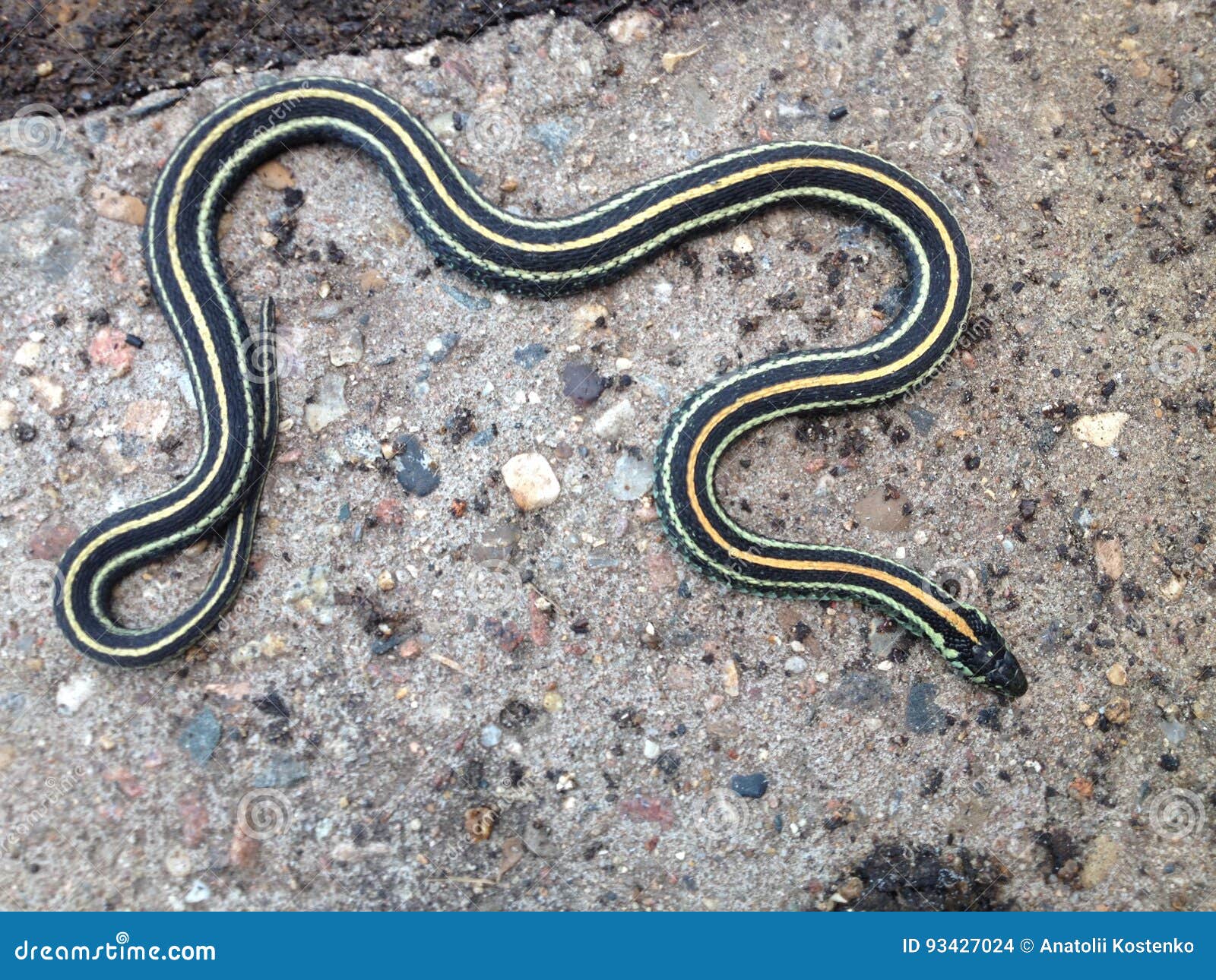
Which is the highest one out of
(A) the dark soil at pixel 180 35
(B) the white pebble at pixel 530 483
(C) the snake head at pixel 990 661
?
(A) the dark soil at pixel 180 35

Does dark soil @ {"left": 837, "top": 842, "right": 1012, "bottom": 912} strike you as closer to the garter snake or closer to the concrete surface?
the concrete surface

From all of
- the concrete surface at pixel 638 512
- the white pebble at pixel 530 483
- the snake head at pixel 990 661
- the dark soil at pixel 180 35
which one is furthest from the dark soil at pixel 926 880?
the dark soil at pixel 180 35

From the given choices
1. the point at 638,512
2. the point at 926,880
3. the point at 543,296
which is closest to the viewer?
the point at 926,880

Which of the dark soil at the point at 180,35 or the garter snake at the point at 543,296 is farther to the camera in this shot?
the dark soil at the point at 180,35

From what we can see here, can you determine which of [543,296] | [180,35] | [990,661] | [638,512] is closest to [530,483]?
[638,512]

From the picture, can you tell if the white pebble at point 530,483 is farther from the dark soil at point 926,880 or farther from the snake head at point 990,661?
the dark soil at point 926,880

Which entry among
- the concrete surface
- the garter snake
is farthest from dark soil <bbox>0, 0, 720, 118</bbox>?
the garter snake

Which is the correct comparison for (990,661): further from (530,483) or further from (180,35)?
(180,35)
